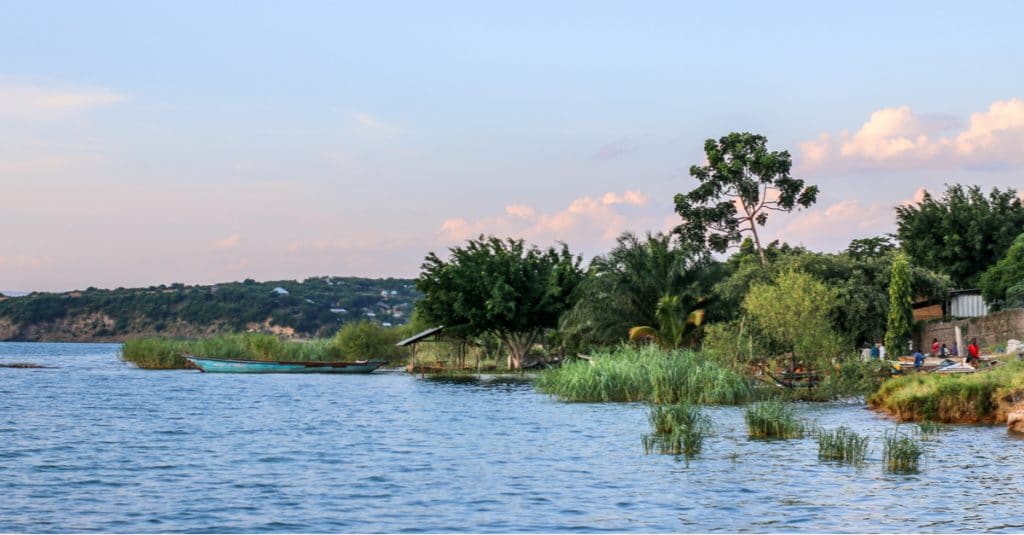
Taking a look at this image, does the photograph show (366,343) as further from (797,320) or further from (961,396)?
(961,396)

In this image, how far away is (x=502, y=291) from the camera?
2995 inches

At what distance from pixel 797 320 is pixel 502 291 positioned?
110ft

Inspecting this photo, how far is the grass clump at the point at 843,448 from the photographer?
25125mm

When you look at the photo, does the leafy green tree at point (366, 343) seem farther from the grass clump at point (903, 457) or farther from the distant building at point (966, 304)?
the grass clump at point (903, 457)

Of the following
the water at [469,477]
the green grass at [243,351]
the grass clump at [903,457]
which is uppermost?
the green grass at [243,351]

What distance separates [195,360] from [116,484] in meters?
60.5

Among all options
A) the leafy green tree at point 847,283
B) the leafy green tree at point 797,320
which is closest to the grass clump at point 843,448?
the leafy green tree at point 797,320

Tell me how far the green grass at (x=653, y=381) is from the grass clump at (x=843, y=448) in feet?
41.0

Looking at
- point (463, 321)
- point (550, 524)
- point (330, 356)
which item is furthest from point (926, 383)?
point (330, 356)

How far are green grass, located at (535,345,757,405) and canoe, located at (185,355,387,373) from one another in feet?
103

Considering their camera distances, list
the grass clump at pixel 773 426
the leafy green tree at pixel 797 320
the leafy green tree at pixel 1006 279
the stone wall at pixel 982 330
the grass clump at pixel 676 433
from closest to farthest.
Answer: the grass clump at pixel 676 433 < the grass clump at pixel 773 426 < the leafy green tree at pixel 797 320 < the stone wall at pixel 982 330 < the leafy green tree at pixel 1006 279

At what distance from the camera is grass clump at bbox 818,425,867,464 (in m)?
25.1

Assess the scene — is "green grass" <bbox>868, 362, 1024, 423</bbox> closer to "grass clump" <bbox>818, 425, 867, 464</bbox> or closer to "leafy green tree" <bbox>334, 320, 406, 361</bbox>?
"grass clump" <bbox>818, 425, 867, 464</bbox>

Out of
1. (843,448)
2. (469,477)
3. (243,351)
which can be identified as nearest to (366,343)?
(243,351)
